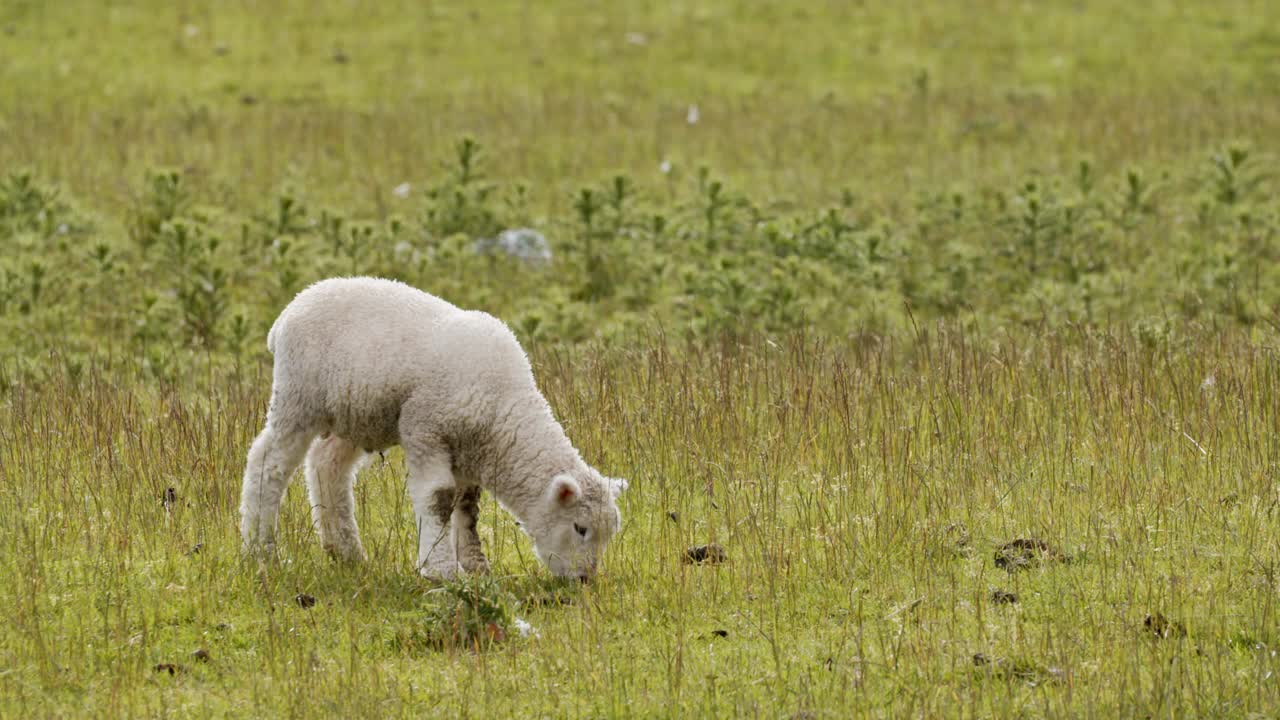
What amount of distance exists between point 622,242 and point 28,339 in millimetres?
5693

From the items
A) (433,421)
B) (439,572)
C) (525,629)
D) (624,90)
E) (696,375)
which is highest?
(624,90)

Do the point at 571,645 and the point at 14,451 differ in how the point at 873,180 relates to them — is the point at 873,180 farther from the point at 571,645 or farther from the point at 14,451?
the point at 571,645

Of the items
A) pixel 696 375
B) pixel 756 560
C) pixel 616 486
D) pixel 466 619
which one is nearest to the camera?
pixel 466 619

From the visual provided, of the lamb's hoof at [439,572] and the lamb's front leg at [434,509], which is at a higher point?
the lamb's front leg at [434,509]

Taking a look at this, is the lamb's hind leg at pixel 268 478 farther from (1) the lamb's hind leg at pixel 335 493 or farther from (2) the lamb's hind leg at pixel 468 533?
(2) the lamb's hind leg at pixel 468 533

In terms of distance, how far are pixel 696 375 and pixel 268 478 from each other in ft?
11.1

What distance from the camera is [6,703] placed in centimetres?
539

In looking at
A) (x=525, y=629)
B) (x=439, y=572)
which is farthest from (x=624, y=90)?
(x=525, y=629)

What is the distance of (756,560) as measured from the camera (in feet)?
21.5

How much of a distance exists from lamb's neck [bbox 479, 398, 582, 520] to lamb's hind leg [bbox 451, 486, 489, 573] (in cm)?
26

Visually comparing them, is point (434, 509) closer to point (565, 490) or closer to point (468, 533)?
point (468, 533)

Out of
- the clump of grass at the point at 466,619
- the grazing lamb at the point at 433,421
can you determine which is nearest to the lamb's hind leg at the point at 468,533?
the grazing lamb at the point at 433,421

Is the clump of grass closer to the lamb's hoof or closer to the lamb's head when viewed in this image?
the lamb's hoof

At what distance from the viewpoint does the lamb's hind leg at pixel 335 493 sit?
6855 mm
